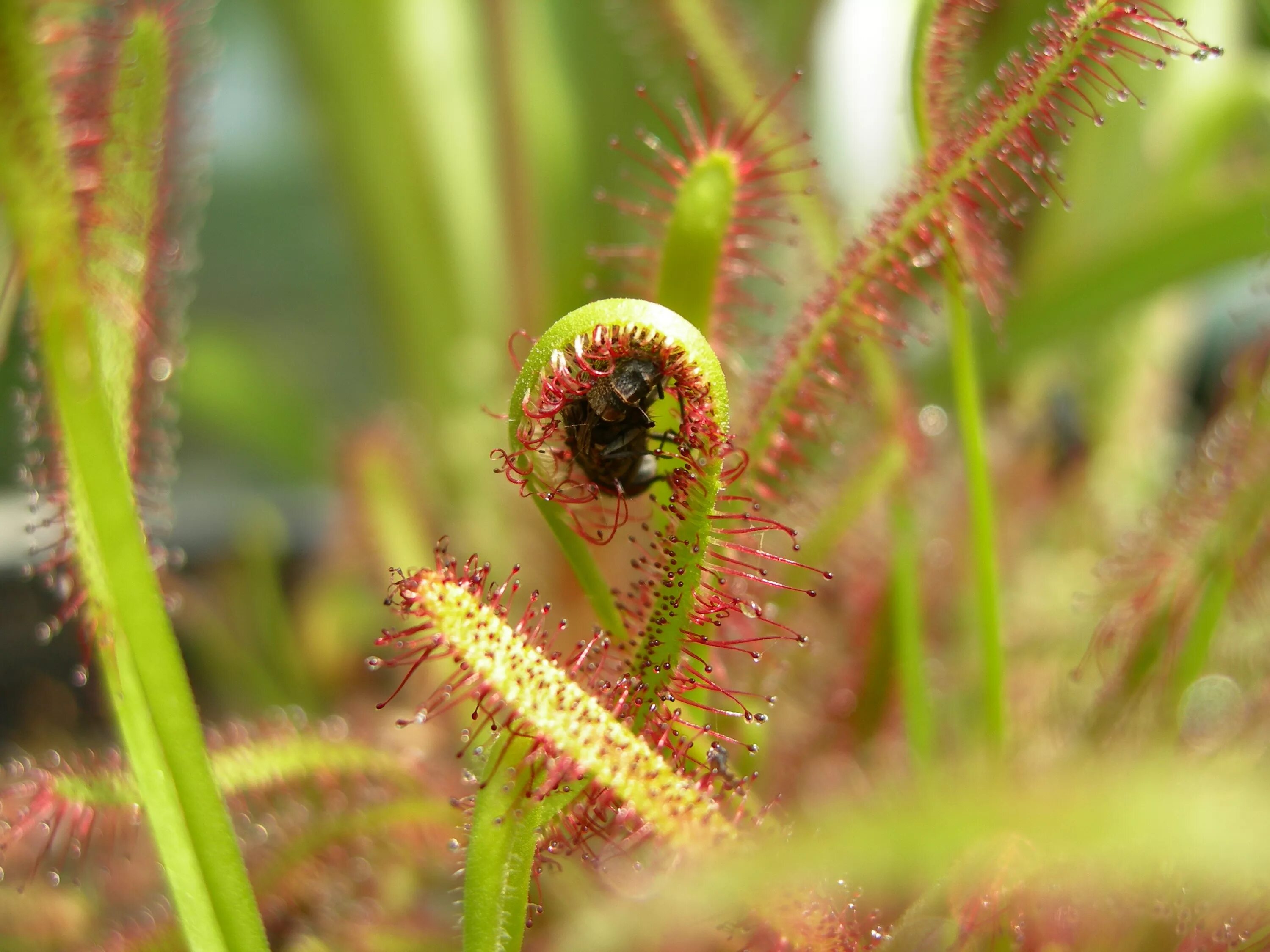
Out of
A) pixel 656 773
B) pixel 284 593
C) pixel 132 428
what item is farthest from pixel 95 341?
pixel 284 593

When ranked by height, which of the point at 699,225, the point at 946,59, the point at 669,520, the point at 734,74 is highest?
the point at 734,74

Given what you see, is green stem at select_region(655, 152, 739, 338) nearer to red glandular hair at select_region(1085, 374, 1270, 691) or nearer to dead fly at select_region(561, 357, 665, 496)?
dead fly at select_region(561, 357, 665, 496)

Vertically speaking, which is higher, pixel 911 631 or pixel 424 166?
pixel 424 166

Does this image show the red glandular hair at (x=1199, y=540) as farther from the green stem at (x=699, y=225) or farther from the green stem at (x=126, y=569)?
the green stem at (x=126, y=569)

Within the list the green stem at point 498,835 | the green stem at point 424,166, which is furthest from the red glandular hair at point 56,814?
the green stem at point 424,166

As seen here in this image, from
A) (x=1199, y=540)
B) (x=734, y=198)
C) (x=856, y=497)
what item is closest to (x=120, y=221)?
(x=734, y=198)

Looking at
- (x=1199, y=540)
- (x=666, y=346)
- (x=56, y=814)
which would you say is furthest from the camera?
(x=1199, y=540)

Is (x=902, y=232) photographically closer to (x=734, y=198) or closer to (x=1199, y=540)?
(x=734, y=198)

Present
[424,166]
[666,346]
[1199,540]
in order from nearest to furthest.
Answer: [666,346] < [1199,540] < [424,166]
